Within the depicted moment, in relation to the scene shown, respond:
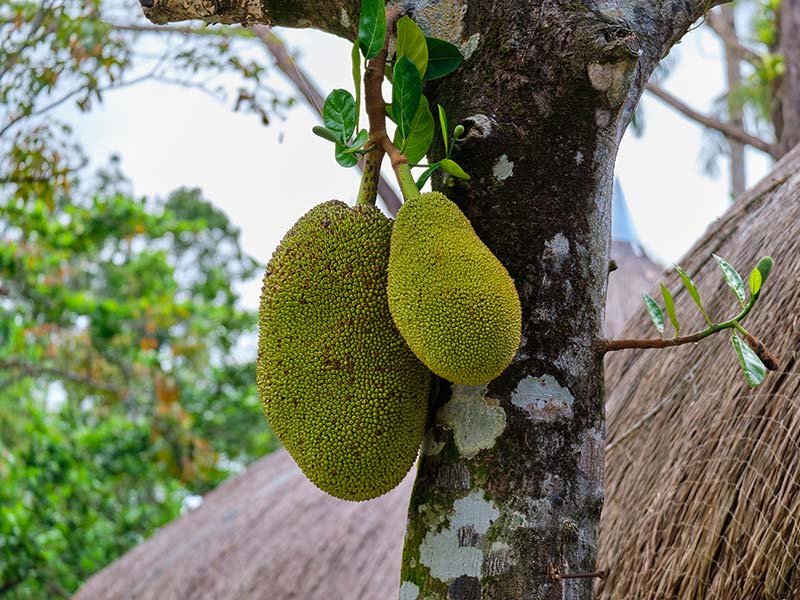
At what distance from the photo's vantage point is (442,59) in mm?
823

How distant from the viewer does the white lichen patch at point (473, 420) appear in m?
0.75

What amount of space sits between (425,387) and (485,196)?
169mm

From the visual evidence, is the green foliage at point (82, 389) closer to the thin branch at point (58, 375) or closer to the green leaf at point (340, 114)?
the thin branch at point (58, 375)

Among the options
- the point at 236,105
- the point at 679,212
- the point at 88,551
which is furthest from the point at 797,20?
the point at 679,212

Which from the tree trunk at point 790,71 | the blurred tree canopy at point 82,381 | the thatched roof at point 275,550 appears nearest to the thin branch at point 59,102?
the blurred tree canopy at point 82,381

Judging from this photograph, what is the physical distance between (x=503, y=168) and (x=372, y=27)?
0.16 meters

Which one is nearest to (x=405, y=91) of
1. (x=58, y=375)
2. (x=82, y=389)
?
(x=58, y=375)

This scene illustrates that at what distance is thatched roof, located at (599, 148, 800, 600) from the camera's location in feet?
3.64

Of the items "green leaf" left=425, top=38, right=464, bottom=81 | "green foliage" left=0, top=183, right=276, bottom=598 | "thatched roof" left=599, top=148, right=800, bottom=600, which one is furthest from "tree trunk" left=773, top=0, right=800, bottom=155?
"green leaf" left=425, top=38, right=464, bottom=81

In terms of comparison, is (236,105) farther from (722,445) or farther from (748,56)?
(748,56)

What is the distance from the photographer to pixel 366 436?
2.48 feet

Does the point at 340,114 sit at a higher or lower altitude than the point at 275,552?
higher

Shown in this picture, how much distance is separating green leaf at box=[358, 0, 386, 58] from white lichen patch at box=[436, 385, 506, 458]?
0.98 ft

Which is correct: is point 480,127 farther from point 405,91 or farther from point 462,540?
point 462,540
